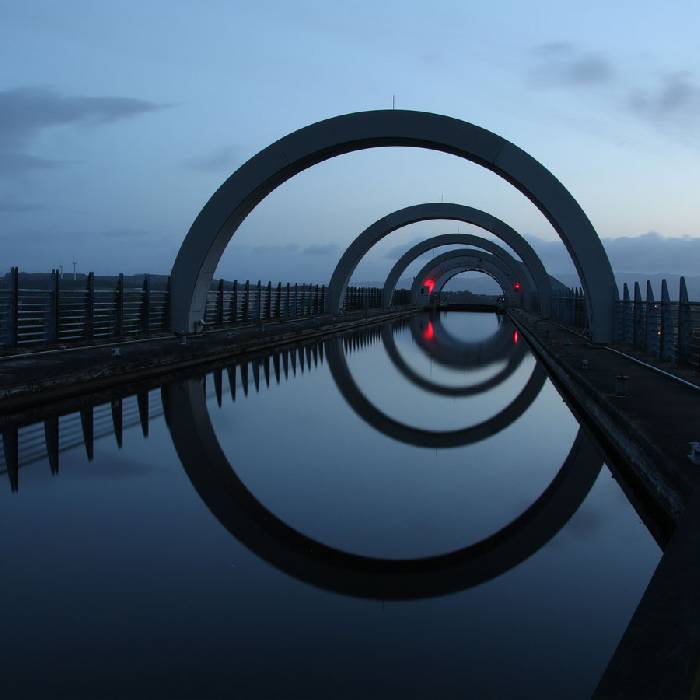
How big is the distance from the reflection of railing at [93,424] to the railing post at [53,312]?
3.66 m

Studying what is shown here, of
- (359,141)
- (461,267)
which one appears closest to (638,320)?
(359,141)

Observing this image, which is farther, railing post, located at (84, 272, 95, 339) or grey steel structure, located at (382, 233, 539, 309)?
grey steel structure, located at (382, 233, 539, 309)

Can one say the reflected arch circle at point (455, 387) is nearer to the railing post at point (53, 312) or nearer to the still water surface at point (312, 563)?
the still water surface at point (312, 563)

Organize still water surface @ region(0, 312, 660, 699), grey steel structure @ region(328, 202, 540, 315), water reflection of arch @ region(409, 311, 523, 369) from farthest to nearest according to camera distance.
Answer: grey steel structure @ region(328, 202, 540, 315), water reflection of arch @ region(409, 311, 523, 369), still water surface @ region(0, 312, 660, 699)

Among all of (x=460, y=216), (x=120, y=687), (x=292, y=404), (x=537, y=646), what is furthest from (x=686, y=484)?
(x=460, y=216)

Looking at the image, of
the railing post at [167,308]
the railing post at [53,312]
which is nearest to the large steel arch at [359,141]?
the railing post at [167,308]

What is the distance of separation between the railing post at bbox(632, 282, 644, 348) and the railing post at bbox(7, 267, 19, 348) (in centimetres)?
1283

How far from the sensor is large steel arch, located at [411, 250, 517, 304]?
6284cm

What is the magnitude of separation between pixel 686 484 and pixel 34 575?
402cm

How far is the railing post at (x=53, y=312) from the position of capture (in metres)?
15.0

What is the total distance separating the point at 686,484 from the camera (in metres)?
4.88

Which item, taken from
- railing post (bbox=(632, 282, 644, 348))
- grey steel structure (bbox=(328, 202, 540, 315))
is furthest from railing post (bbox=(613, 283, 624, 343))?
grey steel structure (bbox=(328, 202, 540, 315))

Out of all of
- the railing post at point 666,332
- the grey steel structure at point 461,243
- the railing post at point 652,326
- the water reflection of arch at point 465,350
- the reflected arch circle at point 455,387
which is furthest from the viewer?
the grey steel structure at point 461,243

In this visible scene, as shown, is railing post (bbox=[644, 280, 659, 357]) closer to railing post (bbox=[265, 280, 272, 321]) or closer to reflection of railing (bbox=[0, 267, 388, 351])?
reflection of railing (bbox=[0, 267, 388, 351])
